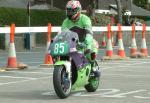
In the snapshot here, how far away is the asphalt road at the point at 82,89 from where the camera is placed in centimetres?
1066

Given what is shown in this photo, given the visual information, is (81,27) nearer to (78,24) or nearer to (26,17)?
(78,24)

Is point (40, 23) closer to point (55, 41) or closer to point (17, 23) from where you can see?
point (17, 23)

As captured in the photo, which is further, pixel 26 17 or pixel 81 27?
pixel 26 17

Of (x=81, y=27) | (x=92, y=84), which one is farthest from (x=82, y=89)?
(x=81, y=27)

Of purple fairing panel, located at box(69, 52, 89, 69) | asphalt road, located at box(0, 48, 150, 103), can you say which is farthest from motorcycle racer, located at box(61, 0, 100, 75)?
asphalt road, located at box(0, 48, 150, 103)

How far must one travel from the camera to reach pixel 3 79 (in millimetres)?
14625

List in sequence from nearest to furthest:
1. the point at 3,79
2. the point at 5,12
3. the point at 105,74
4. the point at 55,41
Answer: the point at 55,41, the point at 3,79, the point at 105,74, the point at 5,12

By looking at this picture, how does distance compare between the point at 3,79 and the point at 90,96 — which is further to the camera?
the point at 3,79

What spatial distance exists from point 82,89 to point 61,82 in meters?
1.80

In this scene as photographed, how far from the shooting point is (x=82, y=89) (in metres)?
12.4

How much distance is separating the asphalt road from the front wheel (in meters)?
0.12

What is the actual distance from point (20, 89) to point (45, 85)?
86 centimetres

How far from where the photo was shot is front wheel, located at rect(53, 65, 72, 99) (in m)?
10.5

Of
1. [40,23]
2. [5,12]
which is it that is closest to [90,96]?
[5,12]
